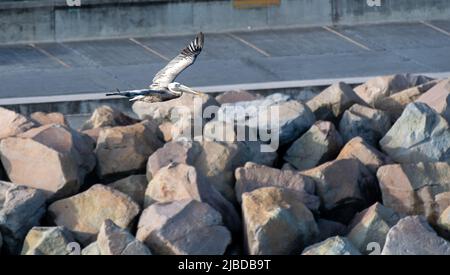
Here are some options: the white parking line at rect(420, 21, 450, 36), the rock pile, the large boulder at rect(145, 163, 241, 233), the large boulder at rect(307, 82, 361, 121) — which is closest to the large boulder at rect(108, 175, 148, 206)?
the rock pile

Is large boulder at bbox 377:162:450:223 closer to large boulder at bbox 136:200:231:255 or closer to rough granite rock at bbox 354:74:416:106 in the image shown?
large boulder at bbox 136:200:231:255

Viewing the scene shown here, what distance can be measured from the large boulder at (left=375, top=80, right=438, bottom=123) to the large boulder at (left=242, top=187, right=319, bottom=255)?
4.24 m

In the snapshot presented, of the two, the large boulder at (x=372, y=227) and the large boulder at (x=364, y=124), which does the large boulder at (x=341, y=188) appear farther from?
the large boulder at (x=364, y=124)

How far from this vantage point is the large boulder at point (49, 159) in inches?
847

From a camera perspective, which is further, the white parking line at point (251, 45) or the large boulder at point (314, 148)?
A: the white parking line at point (251, 45)

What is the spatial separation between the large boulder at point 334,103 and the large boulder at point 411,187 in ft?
8.69

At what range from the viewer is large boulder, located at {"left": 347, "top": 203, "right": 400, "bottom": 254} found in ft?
65.6

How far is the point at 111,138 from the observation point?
73.5ft

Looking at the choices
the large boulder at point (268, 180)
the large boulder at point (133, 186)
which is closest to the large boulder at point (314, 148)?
the large boulder at point (268, 180)

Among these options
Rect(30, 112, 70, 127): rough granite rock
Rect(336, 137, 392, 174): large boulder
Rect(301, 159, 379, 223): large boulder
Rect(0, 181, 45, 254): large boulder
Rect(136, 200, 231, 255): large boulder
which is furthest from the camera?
Rect(30, 112, 70, 127): rough granite rock

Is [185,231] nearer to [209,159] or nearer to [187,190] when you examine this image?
[187,190]

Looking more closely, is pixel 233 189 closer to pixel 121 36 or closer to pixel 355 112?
pixel 355 112
